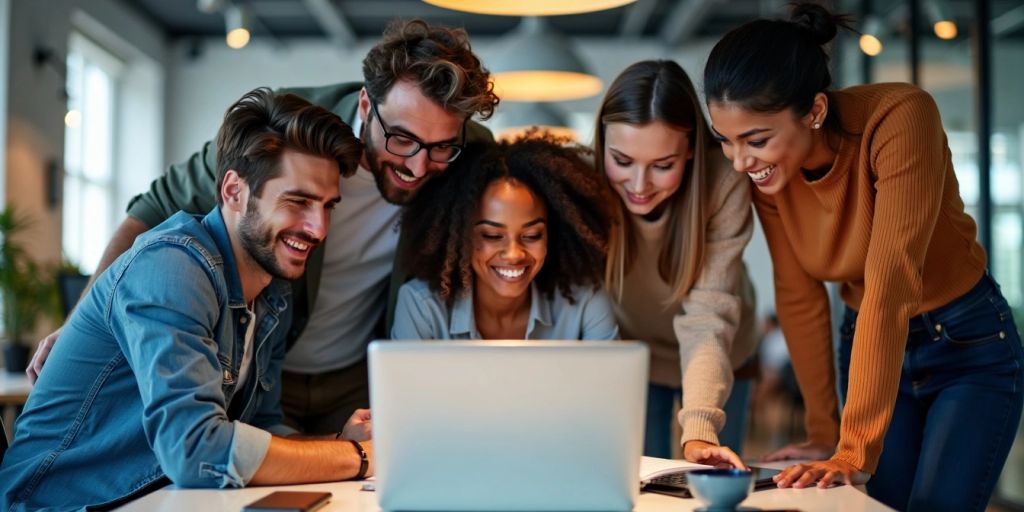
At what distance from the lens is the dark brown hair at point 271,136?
1985 millimetres

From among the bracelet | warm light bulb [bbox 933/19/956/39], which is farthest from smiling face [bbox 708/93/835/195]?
warm light bulb [bbox 933/19/956/39]

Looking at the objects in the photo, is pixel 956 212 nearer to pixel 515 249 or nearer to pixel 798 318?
pixel 798 318

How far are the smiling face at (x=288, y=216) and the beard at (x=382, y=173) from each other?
432 millimetres

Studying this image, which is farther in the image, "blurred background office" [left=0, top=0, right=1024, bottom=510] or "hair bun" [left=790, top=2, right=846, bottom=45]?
"blurred background office" [left=0, top=0, right=1024, bottom=510]

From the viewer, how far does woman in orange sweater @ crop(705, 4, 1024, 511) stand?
1.92 metres

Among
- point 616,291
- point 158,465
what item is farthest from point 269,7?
point 158,465

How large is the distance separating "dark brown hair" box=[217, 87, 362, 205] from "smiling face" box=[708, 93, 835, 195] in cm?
75

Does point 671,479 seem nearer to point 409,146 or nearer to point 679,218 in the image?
point 679,218

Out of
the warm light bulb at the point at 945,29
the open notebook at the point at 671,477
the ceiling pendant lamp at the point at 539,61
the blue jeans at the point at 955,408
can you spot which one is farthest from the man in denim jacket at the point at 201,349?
the warm light bulb at the point at 945,29

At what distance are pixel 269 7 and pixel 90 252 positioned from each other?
271cm

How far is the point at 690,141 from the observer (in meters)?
2.47

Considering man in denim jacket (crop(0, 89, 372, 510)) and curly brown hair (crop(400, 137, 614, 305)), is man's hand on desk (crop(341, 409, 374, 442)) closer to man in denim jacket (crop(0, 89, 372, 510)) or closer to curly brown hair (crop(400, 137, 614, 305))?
man in denim jacket (crop(0, 89, 372, 510))

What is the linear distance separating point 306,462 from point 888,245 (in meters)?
1.12

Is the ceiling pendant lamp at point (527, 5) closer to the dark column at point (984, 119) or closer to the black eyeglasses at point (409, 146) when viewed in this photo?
the black eyeglasses at point (409, 146)
